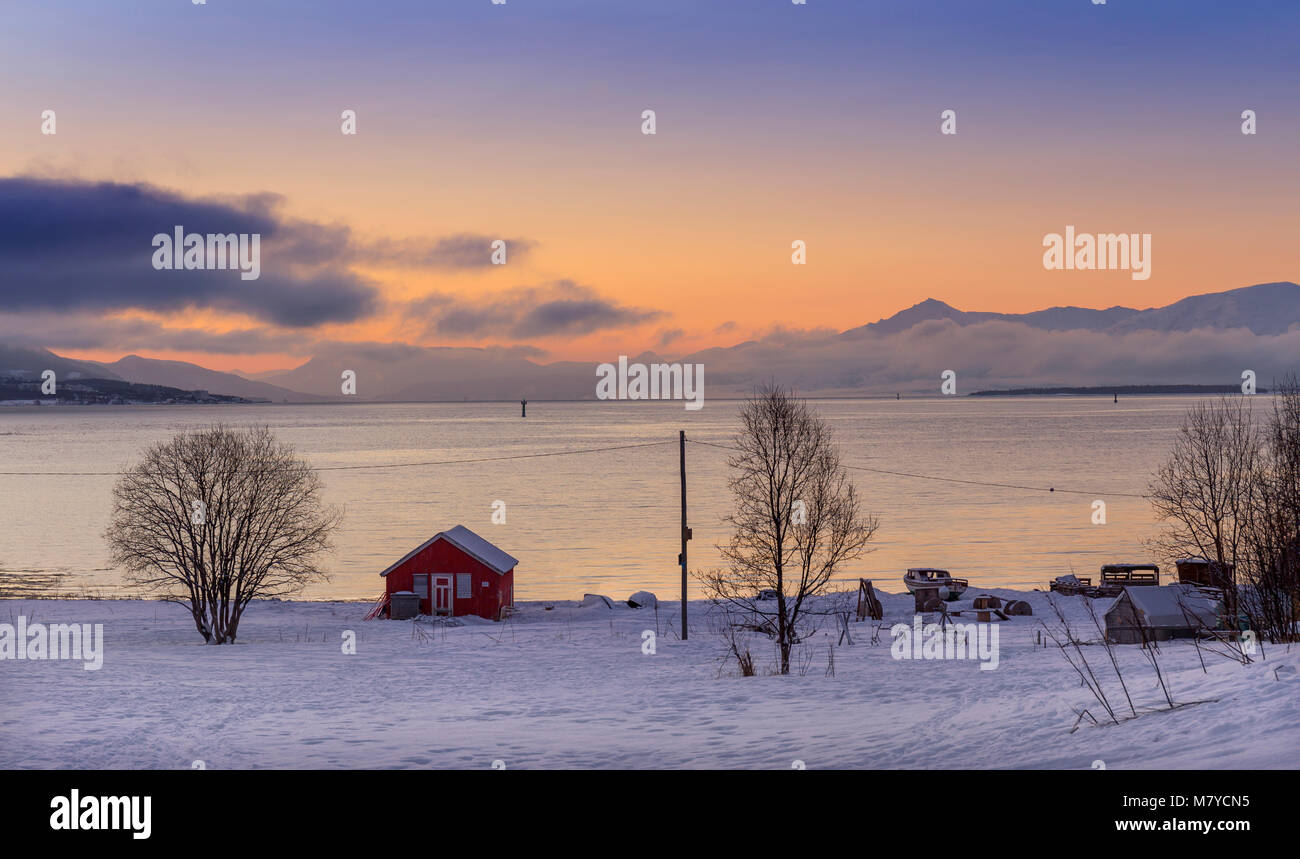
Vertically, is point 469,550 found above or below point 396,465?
below

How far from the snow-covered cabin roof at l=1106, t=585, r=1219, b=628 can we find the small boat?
18.5 m

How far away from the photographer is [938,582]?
184ft

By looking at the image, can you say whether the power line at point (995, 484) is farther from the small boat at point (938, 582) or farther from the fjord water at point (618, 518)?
the small boat at point (938, 582)

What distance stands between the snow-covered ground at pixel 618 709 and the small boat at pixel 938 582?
53.7ft

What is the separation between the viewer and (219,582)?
39.8m

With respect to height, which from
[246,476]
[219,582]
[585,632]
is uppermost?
[246,476]

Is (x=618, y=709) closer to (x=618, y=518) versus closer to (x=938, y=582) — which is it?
(x=938, y=582)

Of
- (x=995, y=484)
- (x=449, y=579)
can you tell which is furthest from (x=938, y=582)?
(x=995, y=484)

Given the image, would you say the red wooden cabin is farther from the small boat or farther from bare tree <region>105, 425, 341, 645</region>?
the small boat

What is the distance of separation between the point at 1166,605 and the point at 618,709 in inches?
888
